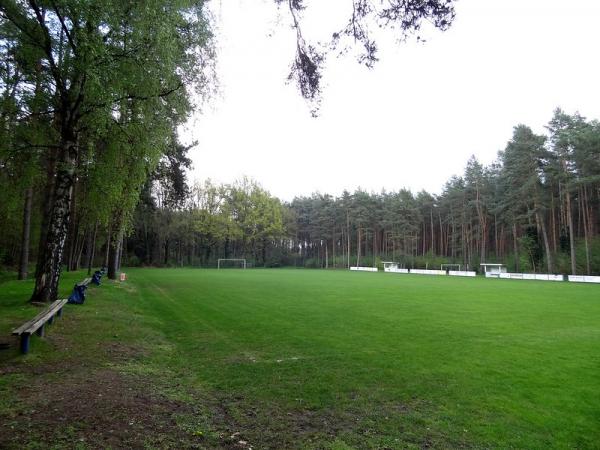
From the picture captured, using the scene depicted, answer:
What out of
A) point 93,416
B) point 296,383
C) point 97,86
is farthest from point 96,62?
point 296,383

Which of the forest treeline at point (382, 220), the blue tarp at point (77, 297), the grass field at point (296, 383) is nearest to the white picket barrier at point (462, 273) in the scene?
the forest treeline at point (382, 220)

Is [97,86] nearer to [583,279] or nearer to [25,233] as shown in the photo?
[25,233]

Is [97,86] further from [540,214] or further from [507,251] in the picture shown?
[507,251]

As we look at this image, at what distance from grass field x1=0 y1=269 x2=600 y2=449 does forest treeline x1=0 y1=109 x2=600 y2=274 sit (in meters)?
6.31

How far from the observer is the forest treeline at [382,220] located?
32.6 metres

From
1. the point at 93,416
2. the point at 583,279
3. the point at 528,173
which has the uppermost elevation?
the point at 528,173

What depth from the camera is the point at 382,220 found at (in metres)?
75.3

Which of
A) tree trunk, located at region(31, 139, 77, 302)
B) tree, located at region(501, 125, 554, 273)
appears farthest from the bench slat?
tree, located at region(501, 125, 554, 273)

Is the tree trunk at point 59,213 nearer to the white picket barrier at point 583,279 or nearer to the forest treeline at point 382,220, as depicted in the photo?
the forest treeline at point 382,220

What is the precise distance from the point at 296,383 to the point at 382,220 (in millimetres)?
70854

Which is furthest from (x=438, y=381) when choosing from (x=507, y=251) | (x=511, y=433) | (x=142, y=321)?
(x=507, y=251)

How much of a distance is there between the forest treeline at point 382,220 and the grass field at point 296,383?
20.7 feet

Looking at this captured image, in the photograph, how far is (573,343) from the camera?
9.44 meters

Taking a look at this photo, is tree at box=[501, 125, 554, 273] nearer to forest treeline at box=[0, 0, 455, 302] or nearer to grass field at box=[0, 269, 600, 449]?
grass field at box=[0, 269, 600, 449]
